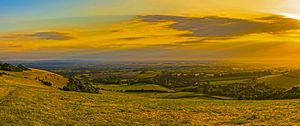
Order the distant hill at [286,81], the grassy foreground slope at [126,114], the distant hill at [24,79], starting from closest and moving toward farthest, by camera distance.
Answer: the grassy foreground slope at [126,114]
the distant hill at [24,79]
the distant hill at [286,81]

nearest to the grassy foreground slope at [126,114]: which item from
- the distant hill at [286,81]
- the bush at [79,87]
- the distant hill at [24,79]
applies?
the distant hill at [24,79]

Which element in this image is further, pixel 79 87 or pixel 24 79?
pixel 79 87

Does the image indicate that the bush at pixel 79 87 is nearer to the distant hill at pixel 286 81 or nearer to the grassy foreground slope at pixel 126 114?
the grassy foreground slope at pixel 126 114

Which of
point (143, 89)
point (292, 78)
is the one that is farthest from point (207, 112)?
point (292, 78)

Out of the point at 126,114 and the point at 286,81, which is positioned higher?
the point at 126,114

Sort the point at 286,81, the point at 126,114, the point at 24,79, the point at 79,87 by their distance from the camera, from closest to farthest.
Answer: the point at 126,114 → the point at 24,79 → the point at 79,87 → the point at 286,81

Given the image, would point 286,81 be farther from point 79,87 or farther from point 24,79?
point 24,79

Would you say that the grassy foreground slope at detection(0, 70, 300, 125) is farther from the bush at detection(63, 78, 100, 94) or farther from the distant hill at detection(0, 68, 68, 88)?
the bush at detection(63, 78, 100, 94)

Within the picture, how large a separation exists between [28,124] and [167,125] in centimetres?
950

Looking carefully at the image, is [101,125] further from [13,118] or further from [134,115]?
[13,118]

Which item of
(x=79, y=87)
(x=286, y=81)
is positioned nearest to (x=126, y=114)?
(x=79, y=87)

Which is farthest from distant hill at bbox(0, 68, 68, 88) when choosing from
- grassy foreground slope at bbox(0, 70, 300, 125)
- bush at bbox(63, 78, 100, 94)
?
grassy foreground slope at bbox(0, 70, 300, 125)

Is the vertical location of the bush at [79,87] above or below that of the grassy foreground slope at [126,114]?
below

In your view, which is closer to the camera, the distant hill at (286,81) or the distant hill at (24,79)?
the distant hill at (24,79)
